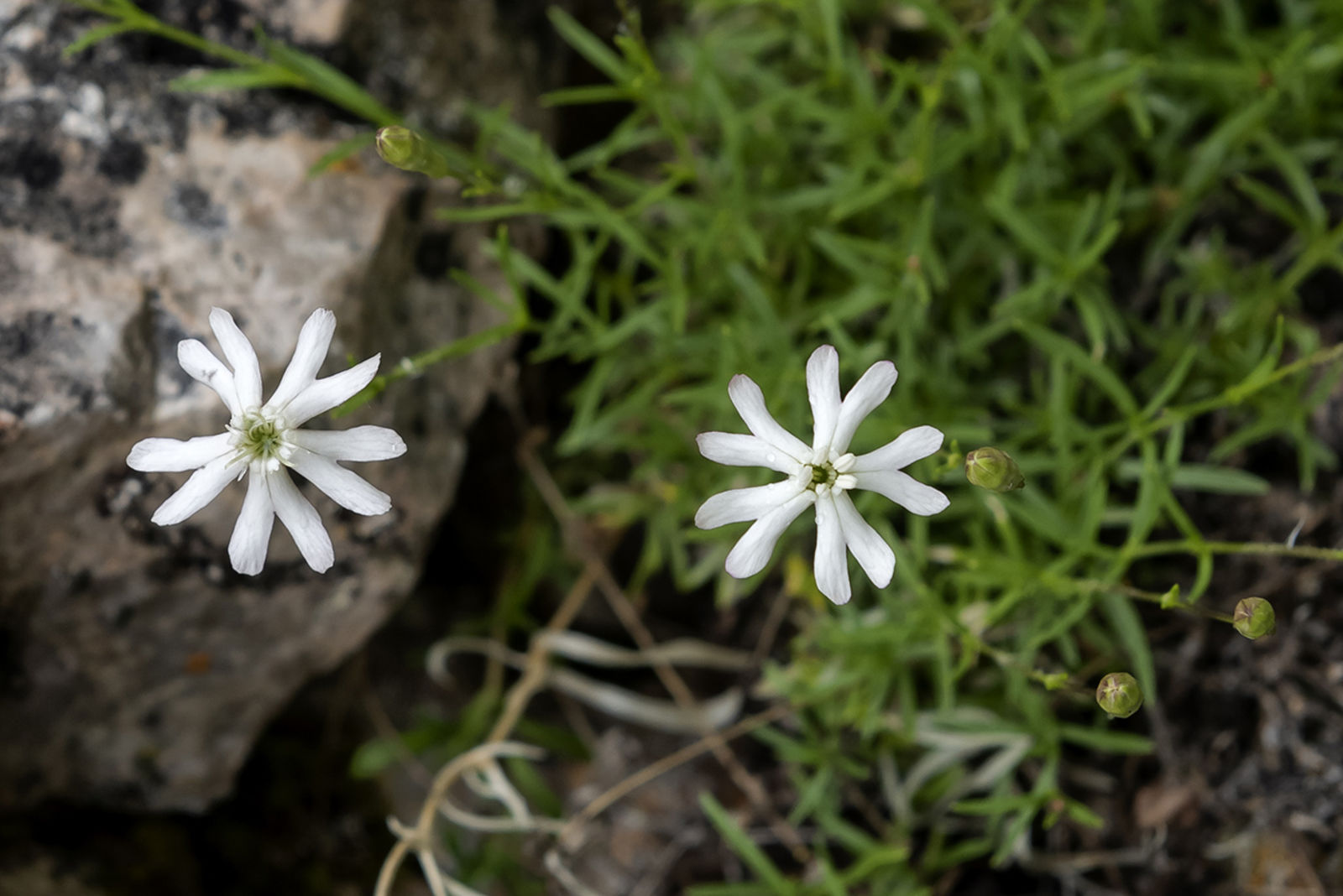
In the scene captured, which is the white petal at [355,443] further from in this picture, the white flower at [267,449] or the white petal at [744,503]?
the white petal at [744,503]

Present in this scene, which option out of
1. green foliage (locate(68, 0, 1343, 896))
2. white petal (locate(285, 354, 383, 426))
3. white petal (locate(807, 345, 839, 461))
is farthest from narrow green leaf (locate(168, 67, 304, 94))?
white petal (locate(807, 345, 839, 461))

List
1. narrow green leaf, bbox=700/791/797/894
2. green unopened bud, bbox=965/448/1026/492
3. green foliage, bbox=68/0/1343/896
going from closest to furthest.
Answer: green unopened bud, bbox=965/448/1026/492, green foliage, bbox=68/0/1343/896, narrow green leaf, bbox=700/791/797/894

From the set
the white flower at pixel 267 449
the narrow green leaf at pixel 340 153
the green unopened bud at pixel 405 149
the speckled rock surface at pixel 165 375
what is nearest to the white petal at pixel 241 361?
the white flower at pixel 267 449

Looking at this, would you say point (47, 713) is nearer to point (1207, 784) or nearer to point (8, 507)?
point (8, 507)

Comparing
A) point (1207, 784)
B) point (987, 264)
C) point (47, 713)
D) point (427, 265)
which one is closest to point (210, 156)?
point (427, 265)

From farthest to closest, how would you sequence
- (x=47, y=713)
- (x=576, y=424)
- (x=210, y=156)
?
(x=576, y=424), (x=47, y=713), (x=210, y=156)

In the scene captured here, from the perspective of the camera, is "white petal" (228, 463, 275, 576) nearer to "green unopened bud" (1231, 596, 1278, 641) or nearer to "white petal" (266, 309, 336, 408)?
"white petal" (266, 309, 336, 408)

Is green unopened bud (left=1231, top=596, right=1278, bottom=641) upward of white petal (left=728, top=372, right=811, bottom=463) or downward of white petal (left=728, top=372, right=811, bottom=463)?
downward
